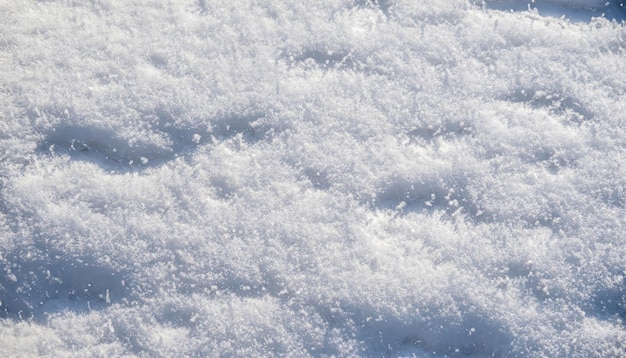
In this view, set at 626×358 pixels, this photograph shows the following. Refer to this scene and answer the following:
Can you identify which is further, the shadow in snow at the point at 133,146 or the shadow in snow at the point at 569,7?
the shadow in snow at the point at 569,7

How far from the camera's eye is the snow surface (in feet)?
3.43

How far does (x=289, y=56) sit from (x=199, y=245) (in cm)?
49

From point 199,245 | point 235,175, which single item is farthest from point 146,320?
point 235,175

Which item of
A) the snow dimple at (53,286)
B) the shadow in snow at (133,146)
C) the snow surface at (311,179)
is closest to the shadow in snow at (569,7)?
the snow surface at (311,179)

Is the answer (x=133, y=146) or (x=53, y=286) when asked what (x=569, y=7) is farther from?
(x=53, y=286)

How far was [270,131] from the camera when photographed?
1186 millimetres

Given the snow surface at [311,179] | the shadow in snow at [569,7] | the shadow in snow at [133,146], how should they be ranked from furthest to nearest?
1. the shadow in snow at [569,7]
2. the shadow in snow at [133,146]
3. the snow surface at [311,179]

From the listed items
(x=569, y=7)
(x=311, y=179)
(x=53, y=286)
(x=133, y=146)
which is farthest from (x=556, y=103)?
(x=53, y=286)

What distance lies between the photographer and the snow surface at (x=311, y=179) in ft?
3.43

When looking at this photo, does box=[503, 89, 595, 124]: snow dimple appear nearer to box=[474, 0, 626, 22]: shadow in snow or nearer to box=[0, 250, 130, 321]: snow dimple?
box=[474, 0, 626, 22]: shadow in snow

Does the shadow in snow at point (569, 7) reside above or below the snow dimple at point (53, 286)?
above

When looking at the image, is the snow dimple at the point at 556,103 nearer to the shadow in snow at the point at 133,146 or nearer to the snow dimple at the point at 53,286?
the shadow in snow at the point at 133,146

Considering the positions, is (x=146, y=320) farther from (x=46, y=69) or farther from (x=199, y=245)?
(x=46, y=69)

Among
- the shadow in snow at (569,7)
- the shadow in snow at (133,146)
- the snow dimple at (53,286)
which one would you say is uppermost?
the shadow in snow at (569,7)
